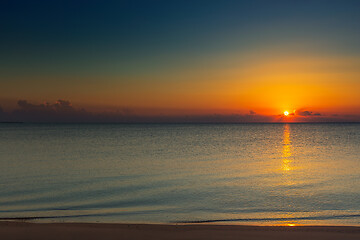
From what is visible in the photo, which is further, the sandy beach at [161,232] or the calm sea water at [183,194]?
the calm sea water at [183,194]

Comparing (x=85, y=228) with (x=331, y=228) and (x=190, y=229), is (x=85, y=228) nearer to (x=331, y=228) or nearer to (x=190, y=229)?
(x=190, y=229)

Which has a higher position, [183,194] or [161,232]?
[161,232]

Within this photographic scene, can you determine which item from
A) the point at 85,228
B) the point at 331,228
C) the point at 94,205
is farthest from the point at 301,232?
the point at 94,205

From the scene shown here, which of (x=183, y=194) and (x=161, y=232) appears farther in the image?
(x=183, y=194)

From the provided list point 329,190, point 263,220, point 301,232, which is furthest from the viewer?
point 329,190

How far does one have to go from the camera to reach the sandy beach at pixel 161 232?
31.2 feet

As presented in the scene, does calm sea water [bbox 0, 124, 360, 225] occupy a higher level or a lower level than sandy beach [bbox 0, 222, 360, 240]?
lower

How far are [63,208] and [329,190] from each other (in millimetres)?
13251

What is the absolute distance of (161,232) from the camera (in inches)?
395

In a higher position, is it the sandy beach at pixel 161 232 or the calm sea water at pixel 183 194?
the sandy beach at pixel 161 232

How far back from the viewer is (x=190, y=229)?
34.0 ft

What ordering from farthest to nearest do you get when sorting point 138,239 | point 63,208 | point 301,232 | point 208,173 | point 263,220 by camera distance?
point 208,173
point 63,208
point 263,220
point 301,232
point 138,239

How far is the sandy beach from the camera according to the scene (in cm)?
951

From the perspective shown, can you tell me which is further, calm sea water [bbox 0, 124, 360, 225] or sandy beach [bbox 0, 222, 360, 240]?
calm sea water [bbox 0, 124, 360, 225]
